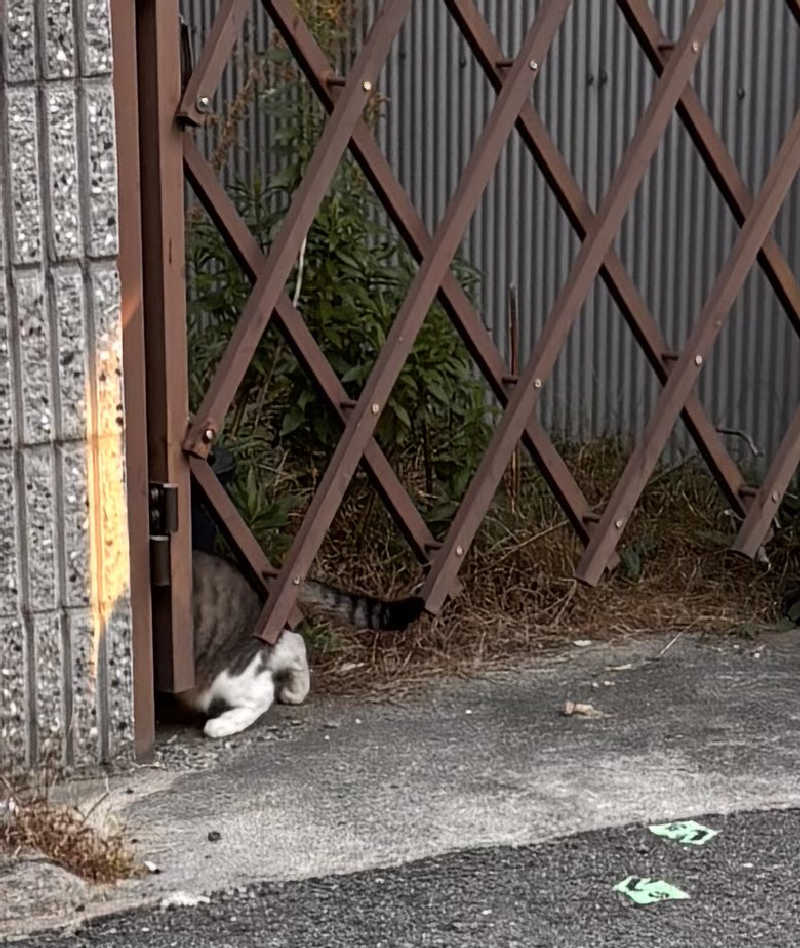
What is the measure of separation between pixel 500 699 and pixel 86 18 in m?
1.91

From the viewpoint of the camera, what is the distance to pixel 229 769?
12.4 ft

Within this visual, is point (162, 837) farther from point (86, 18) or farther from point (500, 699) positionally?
point (86, 18)

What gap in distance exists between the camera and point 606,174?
609 cm

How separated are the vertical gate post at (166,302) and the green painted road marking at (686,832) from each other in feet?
3.77

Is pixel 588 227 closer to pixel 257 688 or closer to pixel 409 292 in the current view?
pixel 409 292

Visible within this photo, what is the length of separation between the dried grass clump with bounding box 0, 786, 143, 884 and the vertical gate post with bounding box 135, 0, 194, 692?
59cm

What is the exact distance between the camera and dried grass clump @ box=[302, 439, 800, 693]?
15.2ft

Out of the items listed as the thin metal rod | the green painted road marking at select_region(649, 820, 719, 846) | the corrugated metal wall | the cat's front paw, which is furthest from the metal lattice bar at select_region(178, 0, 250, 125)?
the corrugated metal wall

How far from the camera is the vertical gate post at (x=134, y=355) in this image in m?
3.58

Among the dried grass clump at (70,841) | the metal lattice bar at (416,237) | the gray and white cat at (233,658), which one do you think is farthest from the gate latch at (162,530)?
the metal lattice bar at (416,237)

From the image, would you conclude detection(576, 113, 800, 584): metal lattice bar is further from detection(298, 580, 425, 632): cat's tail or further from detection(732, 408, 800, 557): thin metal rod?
detection(298, 580, 425, 632): cat's tail

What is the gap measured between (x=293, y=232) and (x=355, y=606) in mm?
1004

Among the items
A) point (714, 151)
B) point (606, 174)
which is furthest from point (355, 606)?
point (606, 174)

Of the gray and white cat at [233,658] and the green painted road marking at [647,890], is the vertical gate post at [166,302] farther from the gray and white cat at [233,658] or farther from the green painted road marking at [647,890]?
the green painted road marking at [647,890]
